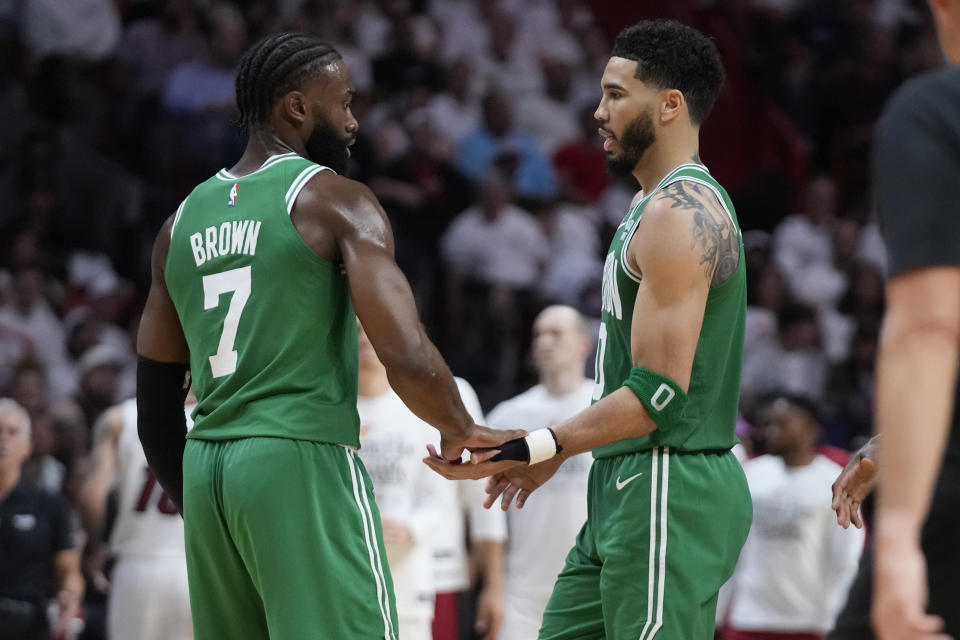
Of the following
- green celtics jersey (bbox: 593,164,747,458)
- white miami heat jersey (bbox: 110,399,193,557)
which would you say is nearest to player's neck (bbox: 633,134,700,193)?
green celtics jersey (bbox: 593,164,747,458)

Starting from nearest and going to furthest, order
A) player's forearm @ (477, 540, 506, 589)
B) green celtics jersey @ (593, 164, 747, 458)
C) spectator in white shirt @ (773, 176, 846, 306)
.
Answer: green celtics jersey @ (593, 164, 747, 458) → player's forearm @ (477, 540, 506, 589) → spectator in white shirt @ (773, 176, 846, 306)

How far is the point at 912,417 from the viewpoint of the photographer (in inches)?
110

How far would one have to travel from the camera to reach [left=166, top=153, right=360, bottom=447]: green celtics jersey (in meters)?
4.62

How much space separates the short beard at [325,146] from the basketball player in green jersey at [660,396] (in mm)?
936

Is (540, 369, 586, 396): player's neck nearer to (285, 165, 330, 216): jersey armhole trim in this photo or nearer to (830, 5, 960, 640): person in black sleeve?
(285, 165, 330, 216): jersey armhole trim

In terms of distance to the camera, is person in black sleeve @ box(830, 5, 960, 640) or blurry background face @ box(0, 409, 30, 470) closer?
person in black sleeve @ box(830, 5, 960, 640)

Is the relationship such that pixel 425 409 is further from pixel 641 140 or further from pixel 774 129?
pixel 774 129

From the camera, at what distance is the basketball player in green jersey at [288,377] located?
4523mm

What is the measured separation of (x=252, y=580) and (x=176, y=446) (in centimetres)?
78

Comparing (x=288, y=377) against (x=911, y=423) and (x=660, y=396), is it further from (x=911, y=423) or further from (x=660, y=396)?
(x=911, y=423)

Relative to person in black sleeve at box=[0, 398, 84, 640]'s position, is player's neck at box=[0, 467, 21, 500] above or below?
above

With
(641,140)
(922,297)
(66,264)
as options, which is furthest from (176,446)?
(66,264)

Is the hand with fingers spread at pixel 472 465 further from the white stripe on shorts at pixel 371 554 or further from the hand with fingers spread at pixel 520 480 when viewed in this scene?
the white stripe on shorts at pixel 371 554

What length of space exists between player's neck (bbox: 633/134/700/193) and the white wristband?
936mm
